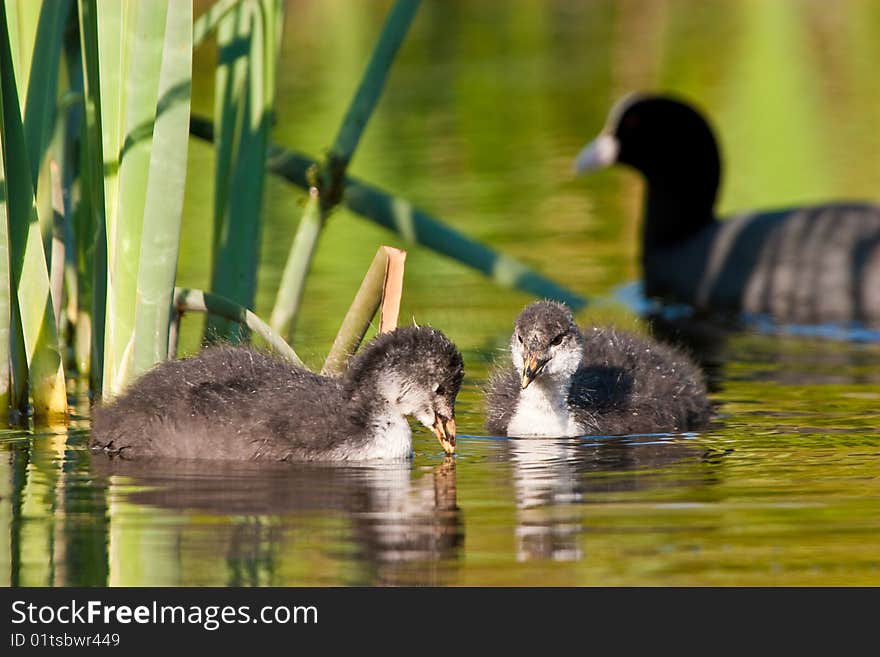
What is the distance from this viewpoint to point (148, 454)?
7.07 m

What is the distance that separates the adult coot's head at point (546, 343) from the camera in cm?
754

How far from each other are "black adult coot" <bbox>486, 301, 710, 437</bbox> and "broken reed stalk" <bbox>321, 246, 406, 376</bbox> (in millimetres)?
560

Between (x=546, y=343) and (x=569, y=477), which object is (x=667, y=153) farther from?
(x=569, y=477)

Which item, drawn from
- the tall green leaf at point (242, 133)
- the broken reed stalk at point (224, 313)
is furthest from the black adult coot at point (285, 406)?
the tall green leaf at point (242, 133)

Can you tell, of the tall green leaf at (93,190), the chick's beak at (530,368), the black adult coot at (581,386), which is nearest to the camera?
the tall green leaf at (93,190)

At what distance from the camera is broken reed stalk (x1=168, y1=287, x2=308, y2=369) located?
733 centimetres

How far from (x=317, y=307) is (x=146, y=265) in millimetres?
4602

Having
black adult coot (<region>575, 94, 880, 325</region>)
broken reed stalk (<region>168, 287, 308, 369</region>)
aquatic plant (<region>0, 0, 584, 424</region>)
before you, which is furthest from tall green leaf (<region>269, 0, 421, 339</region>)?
black adult coot (<region>575, 94, 880, 325</region>)

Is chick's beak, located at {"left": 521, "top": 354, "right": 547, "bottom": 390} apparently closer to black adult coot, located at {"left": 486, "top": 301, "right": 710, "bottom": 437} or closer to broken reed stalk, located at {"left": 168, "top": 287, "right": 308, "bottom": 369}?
black adult coot, located at {"left": 486, "top": 301, "right": 710, "bottom": 437}

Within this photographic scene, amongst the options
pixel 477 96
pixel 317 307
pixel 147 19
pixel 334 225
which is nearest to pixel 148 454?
pixel 147 19

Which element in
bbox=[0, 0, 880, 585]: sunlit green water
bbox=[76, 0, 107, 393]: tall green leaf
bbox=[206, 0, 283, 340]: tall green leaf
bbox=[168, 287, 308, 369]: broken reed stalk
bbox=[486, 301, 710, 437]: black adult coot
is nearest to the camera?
bbox=[0, 0, 880, 585]: sunlit green water

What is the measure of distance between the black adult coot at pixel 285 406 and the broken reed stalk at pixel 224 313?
0.29 meters

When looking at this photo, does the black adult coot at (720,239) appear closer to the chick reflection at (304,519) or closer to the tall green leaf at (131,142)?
the chick reflection at (304,519)

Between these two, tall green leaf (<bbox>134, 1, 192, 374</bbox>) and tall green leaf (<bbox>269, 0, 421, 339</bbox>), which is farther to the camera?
tall green leaf (<bbox>269, 0, 421, 339</bbox>)
